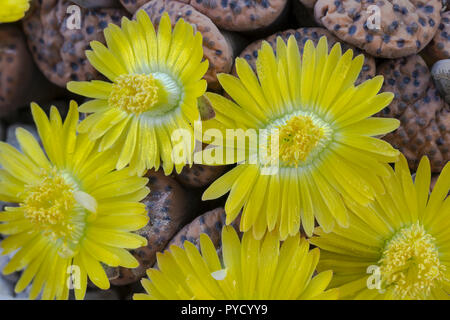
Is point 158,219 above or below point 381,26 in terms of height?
below

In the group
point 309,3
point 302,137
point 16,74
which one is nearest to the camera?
point 302,137

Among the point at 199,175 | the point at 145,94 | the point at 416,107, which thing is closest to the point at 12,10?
the point at 145,94

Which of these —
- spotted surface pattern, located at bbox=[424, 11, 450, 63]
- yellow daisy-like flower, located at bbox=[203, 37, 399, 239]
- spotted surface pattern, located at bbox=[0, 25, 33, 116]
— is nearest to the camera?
yellow daisy-like flower, located at bbox=[203, 37, 399, 239]

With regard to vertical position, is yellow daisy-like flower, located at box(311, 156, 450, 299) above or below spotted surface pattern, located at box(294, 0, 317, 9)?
below

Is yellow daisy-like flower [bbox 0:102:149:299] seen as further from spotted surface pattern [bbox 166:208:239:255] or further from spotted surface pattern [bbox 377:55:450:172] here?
spotted surface pattern [bbox 377:55:450:172]

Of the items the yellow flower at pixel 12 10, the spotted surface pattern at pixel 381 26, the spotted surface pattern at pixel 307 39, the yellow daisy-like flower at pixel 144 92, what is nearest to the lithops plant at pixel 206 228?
the yellow daisy-like flower at pixel 144 92

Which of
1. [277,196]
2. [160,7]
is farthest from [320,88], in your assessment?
[160,7]

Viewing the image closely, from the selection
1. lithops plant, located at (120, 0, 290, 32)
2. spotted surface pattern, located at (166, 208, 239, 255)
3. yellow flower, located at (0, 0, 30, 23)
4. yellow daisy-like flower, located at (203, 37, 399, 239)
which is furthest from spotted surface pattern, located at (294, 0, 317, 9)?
yellow flower, located at (0, 0, 30, 23)

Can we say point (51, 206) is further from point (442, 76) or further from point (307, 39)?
point (442, 76)
